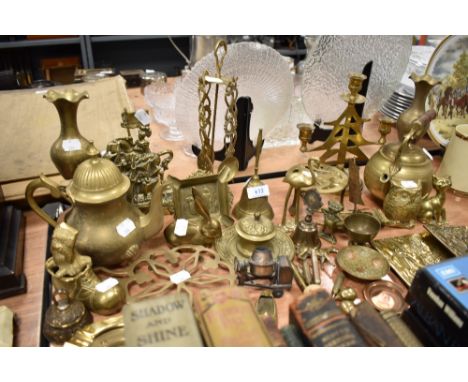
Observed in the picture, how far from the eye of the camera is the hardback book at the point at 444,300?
0.87 m

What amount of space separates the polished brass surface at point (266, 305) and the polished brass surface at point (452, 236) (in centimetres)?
66

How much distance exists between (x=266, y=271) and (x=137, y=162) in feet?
1.93

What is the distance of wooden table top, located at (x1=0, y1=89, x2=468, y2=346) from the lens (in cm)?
117

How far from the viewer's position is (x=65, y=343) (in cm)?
102

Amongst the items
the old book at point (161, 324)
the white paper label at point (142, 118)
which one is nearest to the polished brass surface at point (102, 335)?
the old book at point (161, 324)

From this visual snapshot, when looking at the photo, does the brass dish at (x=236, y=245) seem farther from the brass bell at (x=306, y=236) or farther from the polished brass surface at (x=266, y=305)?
the polished brass surface at (x=266, y=305)

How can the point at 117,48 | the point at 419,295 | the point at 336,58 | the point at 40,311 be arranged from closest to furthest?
the point at 419,295, the point at 40,311, the point at 336,58, the point at 117,48

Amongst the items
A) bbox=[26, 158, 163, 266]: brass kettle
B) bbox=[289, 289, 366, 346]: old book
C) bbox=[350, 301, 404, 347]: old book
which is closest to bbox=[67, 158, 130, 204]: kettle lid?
bbox=[26, 158, 163, 266]: brass kettle

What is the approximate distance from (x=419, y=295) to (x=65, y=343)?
899 millimetres

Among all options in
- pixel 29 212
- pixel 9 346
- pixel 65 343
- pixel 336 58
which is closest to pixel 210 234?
pixel 65 343

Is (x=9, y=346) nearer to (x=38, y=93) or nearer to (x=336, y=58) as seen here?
(x=38, y=93)

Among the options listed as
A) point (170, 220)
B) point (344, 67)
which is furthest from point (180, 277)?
point (344, 67)

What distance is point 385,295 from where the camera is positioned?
4.08 feet

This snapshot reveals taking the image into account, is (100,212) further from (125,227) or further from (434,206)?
(434,206)
